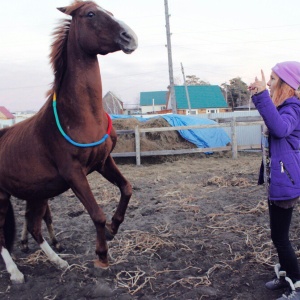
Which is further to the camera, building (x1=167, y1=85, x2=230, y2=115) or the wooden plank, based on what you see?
building (x1=167, y1=85, x2=230, y2=115)

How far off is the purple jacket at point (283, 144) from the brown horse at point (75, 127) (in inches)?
43.6

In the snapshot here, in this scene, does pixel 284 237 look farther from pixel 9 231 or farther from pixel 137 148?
pixel 137 148

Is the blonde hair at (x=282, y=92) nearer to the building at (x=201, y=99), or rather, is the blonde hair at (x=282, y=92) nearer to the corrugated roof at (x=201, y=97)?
the building at (x=201, y=99)

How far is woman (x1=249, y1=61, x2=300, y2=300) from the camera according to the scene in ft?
8.32

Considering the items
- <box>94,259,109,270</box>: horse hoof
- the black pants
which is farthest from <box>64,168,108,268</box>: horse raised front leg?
the black pants

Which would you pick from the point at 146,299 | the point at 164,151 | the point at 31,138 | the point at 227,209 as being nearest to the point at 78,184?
the point at 31,138

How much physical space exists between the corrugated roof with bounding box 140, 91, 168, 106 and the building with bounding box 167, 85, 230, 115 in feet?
48.9

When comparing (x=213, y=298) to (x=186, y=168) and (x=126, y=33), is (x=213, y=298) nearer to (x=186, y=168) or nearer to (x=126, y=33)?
(x=126, y=33)

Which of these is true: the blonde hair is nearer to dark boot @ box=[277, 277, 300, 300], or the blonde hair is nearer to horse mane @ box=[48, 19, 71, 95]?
dark boot @ box=[277, 277, 300, 300]

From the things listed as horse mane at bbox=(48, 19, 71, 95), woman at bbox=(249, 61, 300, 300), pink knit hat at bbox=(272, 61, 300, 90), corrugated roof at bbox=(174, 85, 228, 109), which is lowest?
corrugated roof at bbox=(174, 85, 228, 109)

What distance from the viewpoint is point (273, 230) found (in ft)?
9.30

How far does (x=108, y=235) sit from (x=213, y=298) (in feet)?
4.02

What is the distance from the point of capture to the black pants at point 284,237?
2.77 m

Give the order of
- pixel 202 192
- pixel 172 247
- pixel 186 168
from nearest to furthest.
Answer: pixel 172 247 → pixel 202 192 → pixel 186 168
